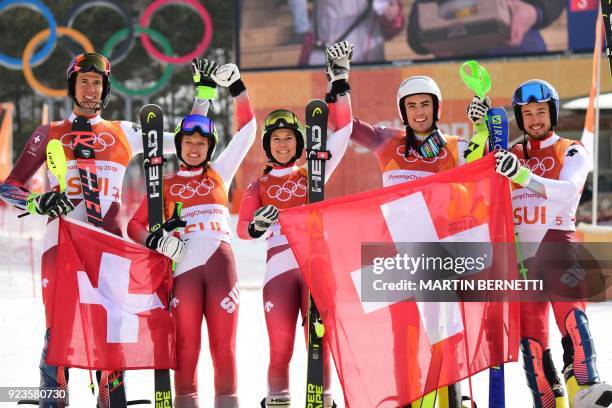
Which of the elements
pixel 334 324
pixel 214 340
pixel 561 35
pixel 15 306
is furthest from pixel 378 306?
pixel 561 35

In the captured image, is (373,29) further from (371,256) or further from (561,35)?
(371,256)

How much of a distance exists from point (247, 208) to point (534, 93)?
178 centimetres

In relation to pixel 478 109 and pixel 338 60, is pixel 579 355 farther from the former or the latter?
pixel 338 60

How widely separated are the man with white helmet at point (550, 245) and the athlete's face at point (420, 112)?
0.28m

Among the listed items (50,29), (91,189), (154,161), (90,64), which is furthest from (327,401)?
(50,29)

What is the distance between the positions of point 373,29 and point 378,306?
847 inches

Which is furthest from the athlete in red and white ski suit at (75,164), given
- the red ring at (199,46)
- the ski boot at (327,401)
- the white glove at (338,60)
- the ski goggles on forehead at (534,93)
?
the red ring at (199,46)

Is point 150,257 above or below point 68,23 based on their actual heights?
below

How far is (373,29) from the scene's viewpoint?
85.5 ft

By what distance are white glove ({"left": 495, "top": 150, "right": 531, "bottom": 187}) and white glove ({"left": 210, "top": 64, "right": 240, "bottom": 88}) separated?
1.70 meters

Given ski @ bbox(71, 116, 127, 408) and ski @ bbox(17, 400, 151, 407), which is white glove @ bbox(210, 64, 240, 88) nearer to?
ski @ bbox(71, 116, 127, 408)

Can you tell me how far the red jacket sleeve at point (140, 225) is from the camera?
5.81m

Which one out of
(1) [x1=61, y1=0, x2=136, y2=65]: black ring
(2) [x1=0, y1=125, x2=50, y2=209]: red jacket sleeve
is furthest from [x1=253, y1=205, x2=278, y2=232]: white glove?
(1) [x1=61, y1=0, x2=136, y2=65]: black ring

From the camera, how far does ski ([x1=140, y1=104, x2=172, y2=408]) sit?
5.59 metres
